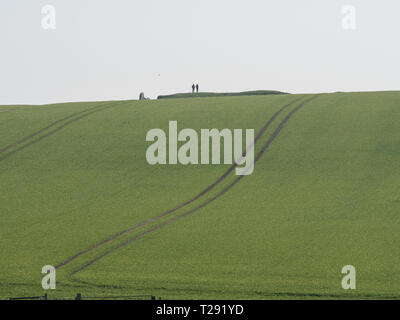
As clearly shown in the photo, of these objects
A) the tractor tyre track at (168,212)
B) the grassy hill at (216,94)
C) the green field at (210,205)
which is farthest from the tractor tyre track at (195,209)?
the grassy hill at (216,94)

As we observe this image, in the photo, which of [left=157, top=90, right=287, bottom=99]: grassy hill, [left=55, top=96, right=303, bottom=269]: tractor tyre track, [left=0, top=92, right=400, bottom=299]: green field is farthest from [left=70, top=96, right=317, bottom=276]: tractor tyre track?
[left=157, top=90, right=287, bottom=99]: grassy hill

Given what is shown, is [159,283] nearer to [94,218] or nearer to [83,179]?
[94,218]

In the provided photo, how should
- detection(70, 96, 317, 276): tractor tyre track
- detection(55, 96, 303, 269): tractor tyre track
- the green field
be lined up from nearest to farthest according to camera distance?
the green field < detection(70, 96, 317, 276): tractor tyre track < detection(55, 96, 303, 269): tractor tyre track

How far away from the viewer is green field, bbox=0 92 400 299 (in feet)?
77.0

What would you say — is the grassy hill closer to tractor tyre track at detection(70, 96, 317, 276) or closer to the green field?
the green field

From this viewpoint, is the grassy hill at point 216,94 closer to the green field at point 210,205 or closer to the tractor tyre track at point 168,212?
the green field at point 210,205

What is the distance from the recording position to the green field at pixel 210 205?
23.5 m

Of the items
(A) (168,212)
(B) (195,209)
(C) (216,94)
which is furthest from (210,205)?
(C) (216,94)

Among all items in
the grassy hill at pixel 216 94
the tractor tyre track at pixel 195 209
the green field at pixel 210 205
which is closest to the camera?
the green field at pixel 210 205

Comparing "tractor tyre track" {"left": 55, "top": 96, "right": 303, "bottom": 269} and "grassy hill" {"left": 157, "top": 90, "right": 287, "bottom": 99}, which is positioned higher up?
"grassy hill" {"left": 157, "top": 90, "right": 287, "bottom": 99}

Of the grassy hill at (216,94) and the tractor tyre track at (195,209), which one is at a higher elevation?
the grassy hill at (216,94)
